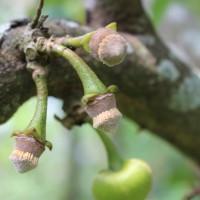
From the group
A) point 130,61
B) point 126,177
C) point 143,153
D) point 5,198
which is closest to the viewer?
point 126,177

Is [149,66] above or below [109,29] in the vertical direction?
below

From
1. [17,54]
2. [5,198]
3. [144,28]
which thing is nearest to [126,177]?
[17,54]

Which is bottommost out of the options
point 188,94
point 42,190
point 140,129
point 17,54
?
point 42,190

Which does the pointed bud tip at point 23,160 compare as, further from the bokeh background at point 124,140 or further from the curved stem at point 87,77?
the bokeh background at point 124,140

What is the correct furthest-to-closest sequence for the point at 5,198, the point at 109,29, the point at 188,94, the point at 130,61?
the point at 5,198
the point at 188,94
the point at 130,61
the point at 109,29

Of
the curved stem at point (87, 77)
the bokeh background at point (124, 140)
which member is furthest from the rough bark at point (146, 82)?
the curved stem at point (87, 77)

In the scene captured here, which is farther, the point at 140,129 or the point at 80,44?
the point at 140,129

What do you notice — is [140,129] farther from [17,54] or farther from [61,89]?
[17,54]
